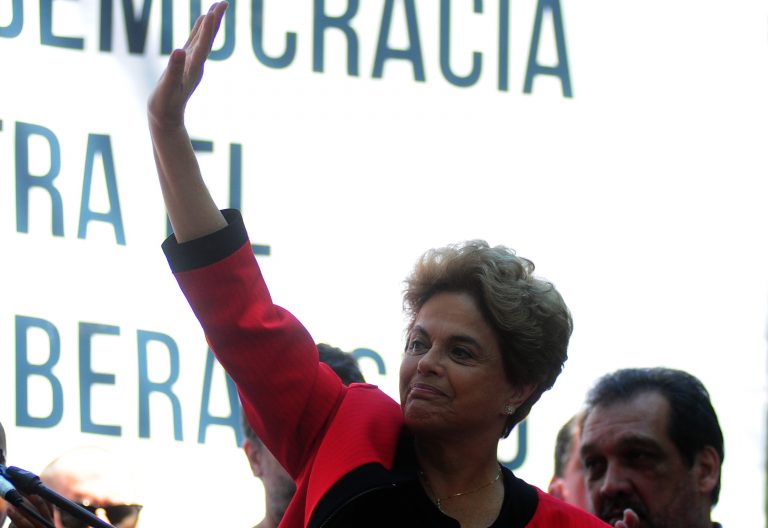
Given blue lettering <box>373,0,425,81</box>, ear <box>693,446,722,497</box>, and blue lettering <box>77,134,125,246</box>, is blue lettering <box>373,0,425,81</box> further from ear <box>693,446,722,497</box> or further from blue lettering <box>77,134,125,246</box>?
ear <box>693,446,722,497</box>

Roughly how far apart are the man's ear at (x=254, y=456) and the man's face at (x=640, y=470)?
790 mm

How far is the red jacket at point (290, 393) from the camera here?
6.70 feet

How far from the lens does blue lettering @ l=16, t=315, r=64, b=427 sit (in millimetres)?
3129

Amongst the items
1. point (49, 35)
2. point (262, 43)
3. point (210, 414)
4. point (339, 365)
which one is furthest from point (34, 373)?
point (262, 43)

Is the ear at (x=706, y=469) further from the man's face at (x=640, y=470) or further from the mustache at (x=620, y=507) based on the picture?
the mustache at (x=620, y=507)

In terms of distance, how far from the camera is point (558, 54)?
3818 mm

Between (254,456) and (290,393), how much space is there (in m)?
1.15

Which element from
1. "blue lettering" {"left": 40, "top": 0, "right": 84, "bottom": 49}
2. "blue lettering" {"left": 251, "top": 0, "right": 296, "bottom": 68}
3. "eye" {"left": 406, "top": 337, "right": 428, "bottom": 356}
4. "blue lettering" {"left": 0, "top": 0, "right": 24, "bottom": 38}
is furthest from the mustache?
"blue lettering" {"left": 0, "top": 0, "right": 24, "bottom": 38}

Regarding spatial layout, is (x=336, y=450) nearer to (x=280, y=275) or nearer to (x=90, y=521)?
(x=90, y=521)

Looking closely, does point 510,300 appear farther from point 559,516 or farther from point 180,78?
point 180,78

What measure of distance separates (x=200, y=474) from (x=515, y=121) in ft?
4.41

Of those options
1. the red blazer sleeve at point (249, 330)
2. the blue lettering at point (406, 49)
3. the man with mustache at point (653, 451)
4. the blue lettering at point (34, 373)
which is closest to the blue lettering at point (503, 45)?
the blue lettering at point (406, 49)

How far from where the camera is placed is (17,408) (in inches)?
123

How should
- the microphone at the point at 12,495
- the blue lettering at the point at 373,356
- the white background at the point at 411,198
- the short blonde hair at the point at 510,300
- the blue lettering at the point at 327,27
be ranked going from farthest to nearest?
the blue lettering at the point at 327,27 → the blue lettering at the point at 373,356 → the white background at the point at 411,198 → the short blonde hair at the point at 510,300 → the microphone at the point at 12,495
